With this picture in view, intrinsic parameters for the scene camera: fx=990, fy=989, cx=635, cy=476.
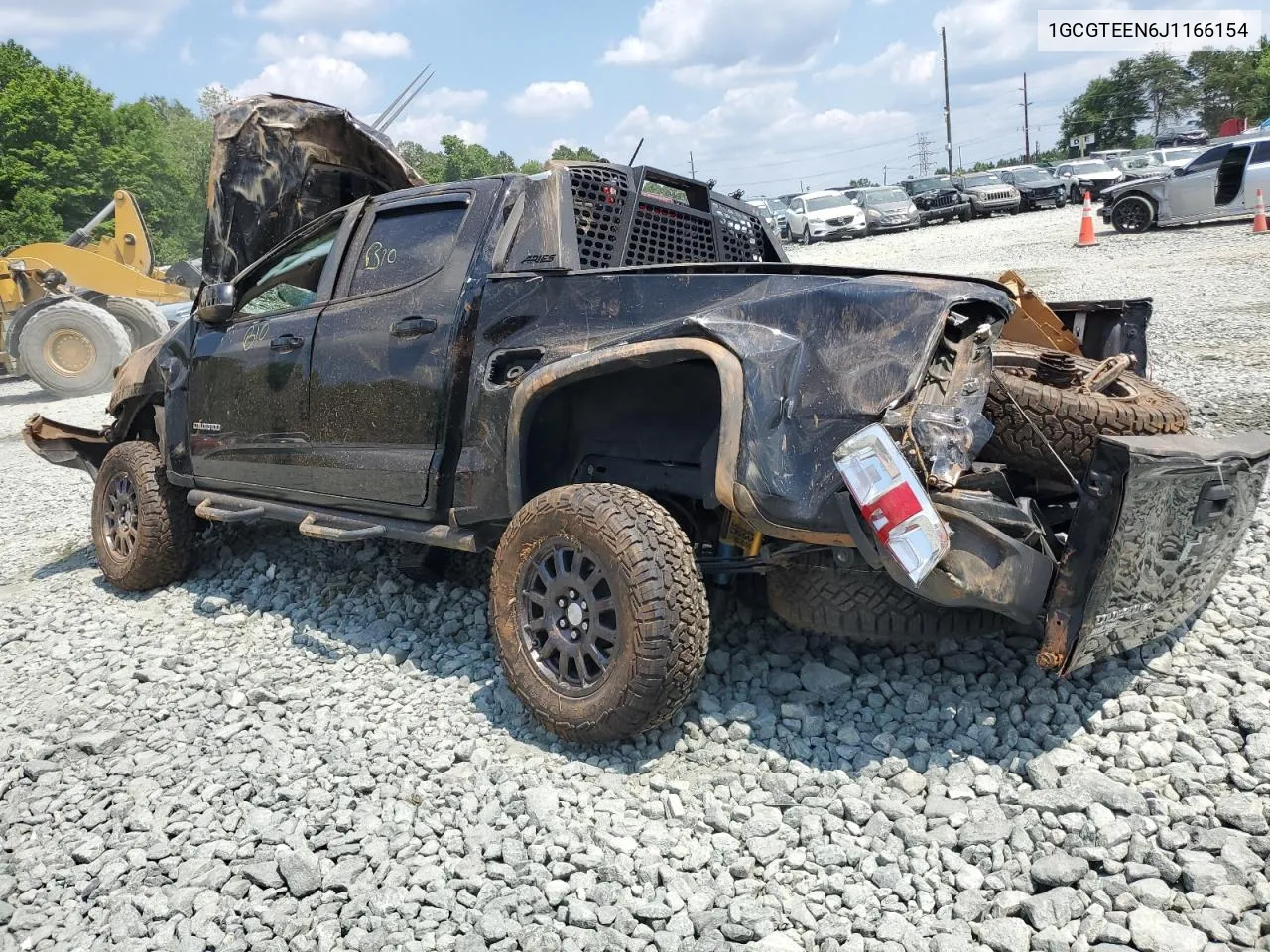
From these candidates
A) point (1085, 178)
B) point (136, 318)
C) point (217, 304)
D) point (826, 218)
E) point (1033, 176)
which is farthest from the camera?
point (1085, 178)

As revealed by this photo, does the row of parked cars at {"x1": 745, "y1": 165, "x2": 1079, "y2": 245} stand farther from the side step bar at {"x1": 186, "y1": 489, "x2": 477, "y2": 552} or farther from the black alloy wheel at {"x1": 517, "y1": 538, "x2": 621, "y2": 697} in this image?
the black alloy wheel at {"x1": 517, "y1": 538, "x2": 621, "y2": 697}

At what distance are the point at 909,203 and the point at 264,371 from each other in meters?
27.0

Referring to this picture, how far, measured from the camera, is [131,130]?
44969 mm

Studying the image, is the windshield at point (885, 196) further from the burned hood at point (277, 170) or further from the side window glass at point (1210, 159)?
the burned hood at point (277, 170)

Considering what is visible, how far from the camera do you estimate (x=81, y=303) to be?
13945 mm

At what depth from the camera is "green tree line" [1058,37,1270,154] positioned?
65562 mm

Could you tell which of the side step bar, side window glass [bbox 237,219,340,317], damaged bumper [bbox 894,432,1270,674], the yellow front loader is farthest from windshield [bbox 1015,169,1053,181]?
damaged bumper [bbox 894,432,1270,674]

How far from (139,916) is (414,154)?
76.9 m

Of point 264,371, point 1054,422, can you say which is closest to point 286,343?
point 264,371

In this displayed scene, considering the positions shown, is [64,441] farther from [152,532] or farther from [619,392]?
[619,392]

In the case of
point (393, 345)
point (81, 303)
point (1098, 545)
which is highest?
point (81, 303)

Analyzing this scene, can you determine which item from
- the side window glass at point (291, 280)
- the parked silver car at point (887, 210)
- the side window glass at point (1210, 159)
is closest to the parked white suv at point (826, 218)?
the parked silver car at point (887, 210)

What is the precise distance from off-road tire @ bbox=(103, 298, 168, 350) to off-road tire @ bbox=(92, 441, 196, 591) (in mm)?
10570

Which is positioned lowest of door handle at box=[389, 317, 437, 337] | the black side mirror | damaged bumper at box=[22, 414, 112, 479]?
damaged bumper at box=[22, 414, 112, 479]
